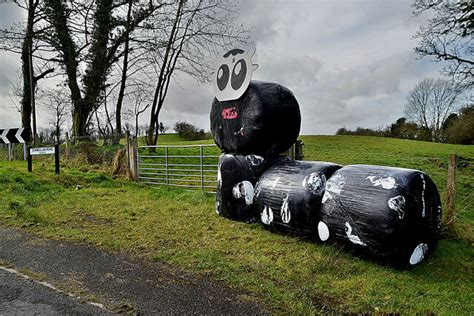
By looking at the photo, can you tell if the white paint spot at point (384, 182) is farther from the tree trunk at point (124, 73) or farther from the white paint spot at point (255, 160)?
the tree trunk at point (124, 73)

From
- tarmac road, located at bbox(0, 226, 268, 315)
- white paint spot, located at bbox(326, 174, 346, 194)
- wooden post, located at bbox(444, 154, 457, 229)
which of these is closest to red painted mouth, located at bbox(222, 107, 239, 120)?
white paint spot, located at bbox(326, 174, 346, 194)

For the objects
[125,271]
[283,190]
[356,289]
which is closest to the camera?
[356,289]

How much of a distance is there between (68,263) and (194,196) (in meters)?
3.48

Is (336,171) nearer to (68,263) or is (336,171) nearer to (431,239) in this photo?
(431,239)

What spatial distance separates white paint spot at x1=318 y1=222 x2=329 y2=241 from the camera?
3.61 meters

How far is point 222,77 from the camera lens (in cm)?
507

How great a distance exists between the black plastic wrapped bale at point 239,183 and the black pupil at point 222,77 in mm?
1047

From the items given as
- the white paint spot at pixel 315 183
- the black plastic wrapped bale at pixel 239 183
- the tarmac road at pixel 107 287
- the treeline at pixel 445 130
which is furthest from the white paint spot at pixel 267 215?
the treeline at pixel 445 130

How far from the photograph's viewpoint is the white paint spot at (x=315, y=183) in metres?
3.75

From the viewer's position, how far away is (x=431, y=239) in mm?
3414

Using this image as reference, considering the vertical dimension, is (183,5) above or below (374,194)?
above

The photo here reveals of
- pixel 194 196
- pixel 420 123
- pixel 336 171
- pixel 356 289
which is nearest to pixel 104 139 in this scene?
pixel 194 196

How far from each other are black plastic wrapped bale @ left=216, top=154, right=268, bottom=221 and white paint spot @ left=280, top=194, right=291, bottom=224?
70cm

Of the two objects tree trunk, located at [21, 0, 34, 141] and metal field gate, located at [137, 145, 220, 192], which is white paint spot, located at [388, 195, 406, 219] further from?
tree trunk, located at [21, 0, 34, 141]
